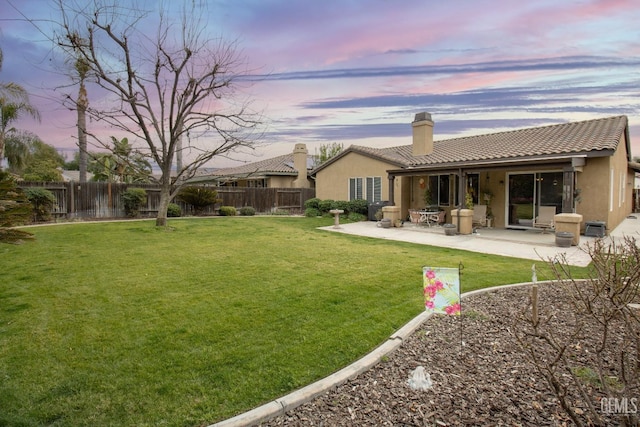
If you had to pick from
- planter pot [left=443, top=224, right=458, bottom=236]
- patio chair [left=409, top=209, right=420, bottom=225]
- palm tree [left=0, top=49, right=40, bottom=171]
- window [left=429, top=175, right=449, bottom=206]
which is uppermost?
palm tree [left=0, top=49, right=40, bottom=171]

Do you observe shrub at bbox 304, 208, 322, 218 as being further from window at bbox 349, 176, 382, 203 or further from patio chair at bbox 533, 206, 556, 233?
patio chair at bbox 533, 206, 556, 233

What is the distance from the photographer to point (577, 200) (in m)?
12.1

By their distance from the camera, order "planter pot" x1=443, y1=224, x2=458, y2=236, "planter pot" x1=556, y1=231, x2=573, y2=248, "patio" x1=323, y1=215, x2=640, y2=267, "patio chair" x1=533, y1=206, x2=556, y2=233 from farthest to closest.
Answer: "planter pot" x1=443, y1=224, x2=458, y2=236
"patio chair" x1=533, y1=206, x2=556, y2=233
"planter pot" x1=556, y1=231, x2=573, y2=248
"patio" x1=323, y1=215, x2=640, y2=267

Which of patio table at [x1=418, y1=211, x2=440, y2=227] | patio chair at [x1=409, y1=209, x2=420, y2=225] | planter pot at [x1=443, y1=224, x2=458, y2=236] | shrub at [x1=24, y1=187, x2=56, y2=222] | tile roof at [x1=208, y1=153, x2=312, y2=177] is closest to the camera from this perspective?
planter pot at [x1=443, y1=224, x2=458, y2=236]

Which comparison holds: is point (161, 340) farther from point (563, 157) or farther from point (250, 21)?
point (563, 157)

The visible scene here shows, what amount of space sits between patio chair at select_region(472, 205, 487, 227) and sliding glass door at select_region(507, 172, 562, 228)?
898 mm

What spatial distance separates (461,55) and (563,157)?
15.0 feet

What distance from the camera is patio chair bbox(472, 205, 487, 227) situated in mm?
14453

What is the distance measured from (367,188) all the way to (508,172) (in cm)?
701

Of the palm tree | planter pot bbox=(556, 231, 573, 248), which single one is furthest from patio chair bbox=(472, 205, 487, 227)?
the palm tree

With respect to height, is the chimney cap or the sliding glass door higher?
the chimney cap

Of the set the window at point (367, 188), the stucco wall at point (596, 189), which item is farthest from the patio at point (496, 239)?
the window at point (367, 188)

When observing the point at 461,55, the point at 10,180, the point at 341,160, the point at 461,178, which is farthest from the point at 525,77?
the point at 10,180

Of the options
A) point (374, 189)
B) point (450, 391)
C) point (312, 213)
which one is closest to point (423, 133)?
point (374, 189)
